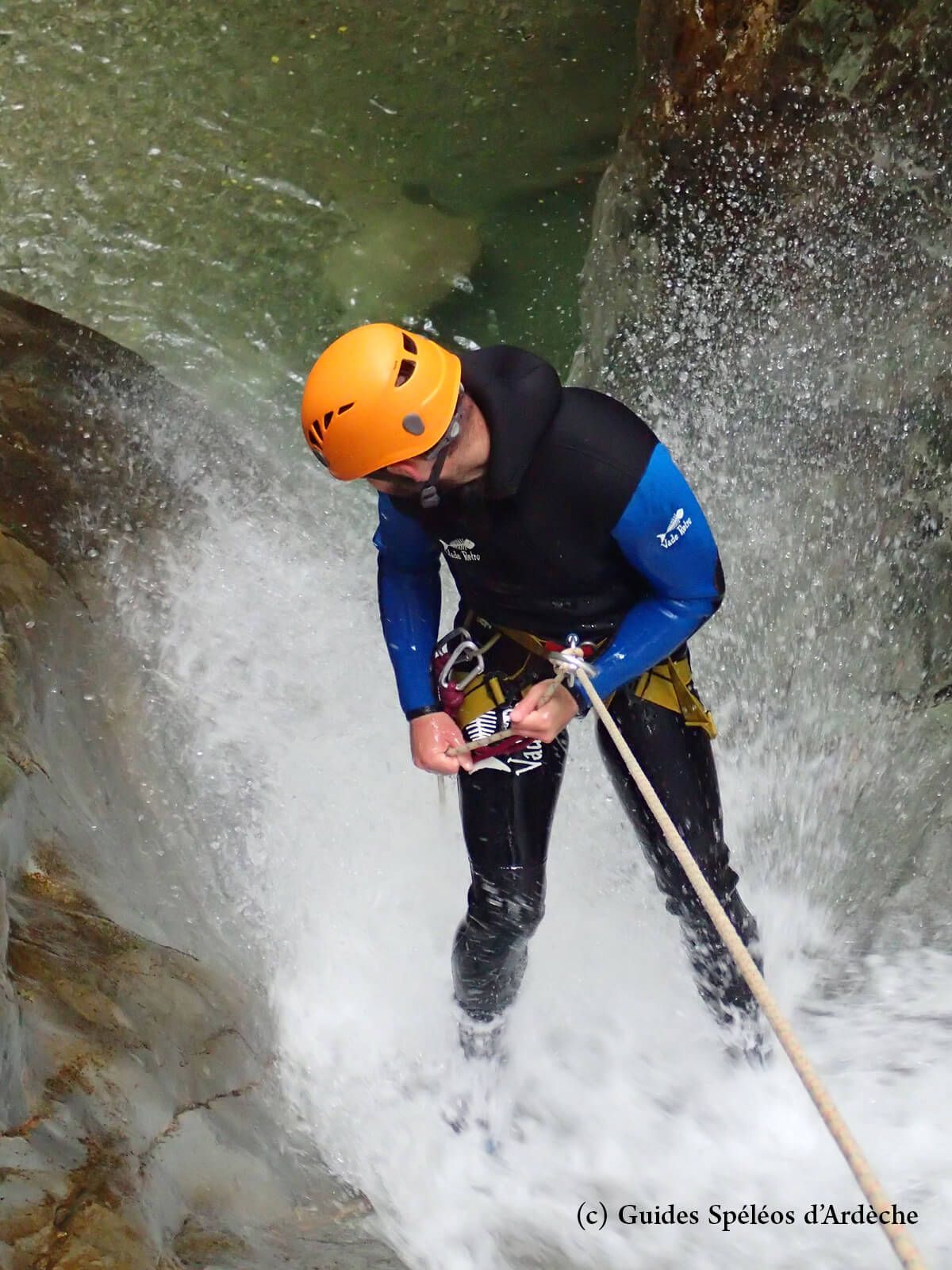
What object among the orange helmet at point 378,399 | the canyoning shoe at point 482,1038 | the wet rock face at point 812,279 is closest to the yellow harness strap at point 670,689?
the orange helmet at point 378,399

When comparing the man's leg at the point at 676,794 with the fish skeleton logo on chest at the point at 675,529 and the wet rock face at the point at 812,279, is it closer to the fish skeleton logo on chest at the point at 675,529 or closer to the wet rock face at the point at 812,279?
the fish skeleton logo on chest at the point at 675,529

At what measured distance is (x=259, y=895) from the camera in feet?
9.84

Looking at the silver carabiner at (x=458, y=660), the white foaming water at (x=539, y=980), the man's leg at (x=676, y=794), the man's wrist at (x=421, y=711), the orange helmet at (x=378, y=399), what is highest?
the orange helmet at (x=378, y=399)

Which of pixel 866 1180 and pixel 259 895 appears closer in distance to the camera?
pixel 866 1180

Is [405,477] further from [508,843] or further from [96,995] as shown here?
[96,995]

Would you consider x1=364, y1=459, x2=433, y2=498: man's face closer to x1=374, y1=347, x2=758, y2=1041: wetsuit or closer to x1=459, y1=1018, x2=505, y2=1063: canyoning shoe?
x1=374, y1=347, x2=758, y2=1041: wetsuit

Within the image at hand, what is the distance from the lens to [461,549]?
201 cm

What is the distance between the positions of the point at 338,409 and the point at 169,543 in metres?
1.92

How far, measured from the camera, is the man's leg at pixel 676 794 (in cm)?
222

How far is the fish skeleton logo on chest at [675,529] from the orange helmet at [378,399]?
430 millimetres

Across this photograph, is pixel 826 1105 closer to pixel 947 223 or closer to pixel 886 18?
pixel 947 223

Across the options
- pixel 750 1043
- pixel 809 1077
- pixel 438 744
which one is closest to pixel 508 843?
pixel 438 744

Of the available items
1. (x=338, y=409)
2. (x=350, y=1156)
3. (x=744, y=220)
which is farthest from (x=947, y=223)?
(x=350, y=1156)

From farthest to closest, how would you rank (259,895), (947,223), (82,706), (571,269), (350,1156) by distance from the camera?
1. (571,269)
2. (947,223)
3. (259,895)
4. (82,706)
5. (350,1156)
